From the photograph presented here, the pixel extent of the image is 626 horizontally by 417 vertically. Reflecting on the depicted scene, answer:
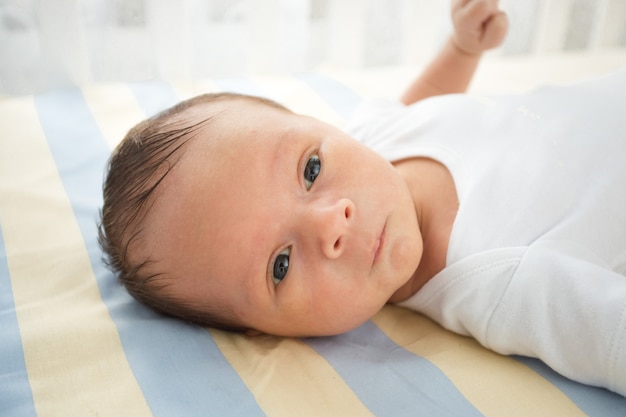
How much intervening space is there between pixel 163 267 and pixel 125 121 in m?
0.60

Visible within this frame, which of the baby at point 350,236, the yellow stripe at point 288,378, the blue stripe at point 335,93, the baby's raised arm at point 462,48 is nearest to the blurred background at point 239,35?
the blue stripe at point 335,93

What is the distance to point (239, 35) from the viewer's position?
4.97 ft

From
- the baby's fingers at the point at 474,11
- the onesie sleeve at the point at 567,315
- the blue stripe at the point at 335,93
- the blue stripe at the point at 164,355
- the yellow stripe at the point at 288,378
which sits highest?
the baby's fingers at the point at 474,11

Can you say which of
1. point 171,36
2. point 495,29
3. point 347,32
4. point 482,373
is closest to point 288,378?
point 482,373

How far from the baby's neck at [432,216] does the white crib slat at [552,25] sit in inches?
39.6

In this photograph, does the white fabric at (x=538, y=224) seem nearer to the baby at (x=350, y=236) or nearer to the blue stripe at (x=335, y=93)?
the baby at (x=350, y=236)

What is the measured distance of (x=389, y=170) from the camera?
2.73 feet

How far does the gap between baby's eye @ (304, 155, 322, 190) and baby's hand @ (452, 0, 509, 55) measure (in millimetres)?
532

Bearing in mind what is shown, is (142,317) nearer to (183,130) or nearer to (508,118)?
(183,130)

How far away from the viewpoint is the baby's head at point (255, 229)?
29.1 inches

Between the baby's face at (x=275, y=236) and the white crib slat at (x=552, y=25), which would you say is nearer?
the baby's face at (x=275, y=236)

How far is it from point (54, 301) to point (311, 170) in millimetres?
356

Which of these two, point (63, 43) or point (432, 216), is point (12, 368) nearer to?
point (432, 216)

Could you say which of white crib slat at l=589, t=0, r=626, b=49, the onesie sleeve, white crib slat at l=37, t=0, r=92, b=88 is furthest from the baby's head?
white crib slat at l=589, t=0, r=626, b=49
